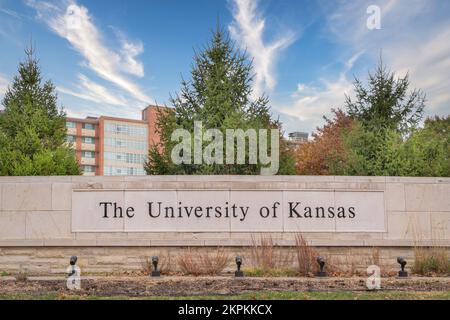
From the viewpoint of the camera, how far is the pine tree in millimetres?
18812

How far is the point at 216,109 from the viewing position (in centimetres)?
1852

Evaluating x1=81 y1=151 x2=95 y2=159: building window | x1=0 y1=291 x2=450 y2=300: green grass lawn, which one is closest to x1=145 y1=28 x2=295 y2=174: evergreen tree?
x1=0 y1=291 x2=450 y2=300: green grass lawn

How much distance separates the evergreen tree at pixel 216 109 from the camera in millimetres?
17750

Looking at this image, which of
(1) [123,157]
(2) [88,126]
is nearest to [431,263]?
(1) [123,157]

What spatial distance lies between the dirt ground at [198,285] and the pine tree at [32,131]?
815 cm

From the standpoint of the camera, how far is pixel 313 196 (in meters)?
14.1

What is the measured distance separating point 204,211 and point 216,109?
18.4ft

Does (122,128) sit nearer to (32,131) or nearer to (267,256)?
(32,131)

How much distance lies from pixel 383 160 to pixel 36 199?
11056 mm

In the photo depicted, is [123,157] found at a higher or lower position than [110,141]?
lower

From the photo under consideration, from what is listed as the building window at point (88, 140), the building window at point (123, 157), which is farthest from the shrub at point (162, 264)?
the building window at point (88, 140)

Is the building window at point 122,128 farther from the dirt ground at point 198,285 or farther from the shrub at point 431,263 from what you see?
the shrub at point 431,263

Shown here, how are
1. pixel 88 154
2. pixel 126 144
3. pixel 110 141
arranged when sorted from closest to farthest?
pixel 110 141, pixel 126 144, pixel 88 154
